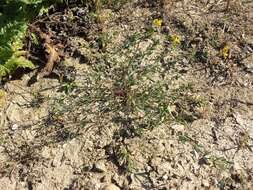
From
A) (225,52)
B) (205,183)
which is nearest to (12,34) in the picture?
(225,52)

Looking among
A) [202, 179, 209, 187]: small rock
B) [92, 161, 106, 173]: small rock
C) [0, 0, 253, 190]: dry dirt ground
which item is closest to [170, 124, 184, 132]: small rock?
[0, 0, 253, 190]: dry dirt ground

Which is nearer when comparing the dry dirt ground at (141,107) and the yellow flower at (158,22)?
the dry dirt ground at (141,107)

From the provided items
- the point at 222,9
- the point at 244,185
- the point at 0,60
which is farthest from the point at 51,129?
the point at 222,9

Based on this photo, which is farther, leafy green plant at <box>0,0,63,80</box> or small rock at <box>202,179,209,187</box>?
leafy green plant at <box>0,0,63,80</box>

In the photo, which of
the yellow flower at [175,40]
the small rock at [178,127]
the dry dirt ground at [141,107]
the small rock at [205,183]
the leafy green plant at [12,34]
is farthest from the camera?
the yellow flower at [175,40]

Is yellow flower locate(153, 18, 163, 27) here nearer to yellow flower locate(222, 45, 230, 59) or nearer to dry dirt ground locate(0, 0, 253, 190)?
dry dirt ground locate(0, 0, 253, 190)

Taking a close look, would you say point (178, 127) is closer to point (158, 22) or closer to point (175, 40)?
point (175, 40)

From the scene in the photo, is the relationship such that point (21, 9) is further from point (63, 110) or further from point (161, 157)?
point (161, 157)

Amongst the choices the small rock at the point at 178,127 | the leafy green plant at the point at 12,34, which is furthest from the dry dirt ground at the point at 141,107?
the leafy green plant at the point at 12,34

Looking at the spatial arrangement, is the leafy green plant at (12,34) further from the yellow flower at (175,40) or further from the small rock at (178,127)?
the small rock at (178,127)
